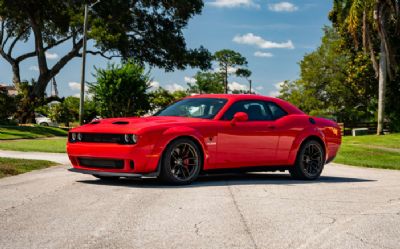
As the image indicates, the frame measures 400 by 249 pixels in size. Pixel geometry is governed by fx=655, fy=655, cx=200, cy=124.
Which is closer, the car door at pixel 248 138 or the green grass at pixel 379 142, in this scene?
the car door at pixel 248 138

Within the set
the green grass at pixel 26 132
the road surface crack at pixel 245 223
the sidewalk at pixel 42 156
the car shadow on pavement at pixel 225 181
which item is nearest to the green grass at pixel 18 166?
the sidewalk at pixel 42 156

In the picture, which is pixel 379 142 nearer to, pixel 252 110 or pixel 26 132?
pixel 26 132

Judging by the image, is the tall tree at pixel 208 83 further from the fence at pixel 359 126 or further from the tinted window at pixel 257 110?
the tinted window at pixel 257 110

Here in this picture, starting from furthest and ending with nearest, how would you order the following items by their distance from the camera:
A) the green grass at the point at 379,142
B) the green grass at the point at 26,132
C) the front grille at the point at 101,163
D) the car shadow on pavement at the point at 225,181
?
the green grass at the point at 26,132, the green grass at the point at 379,142, the car shadow on pavement at the point at 225,181, the front grille at the point at 101,163

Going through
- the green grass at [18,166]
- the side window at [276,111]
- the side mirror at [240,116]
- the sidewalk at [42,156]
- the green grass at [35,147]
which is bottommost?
the green grass at [35,147]

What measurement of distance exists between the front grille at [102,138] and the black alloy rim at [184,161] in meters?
0.83

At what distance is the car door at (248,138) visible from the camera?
10577 mm

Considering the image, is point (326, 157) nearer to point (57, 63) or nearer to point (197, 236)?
point (197, 236)

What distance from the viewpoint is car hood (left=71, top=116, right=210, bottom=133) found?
31.9 ft

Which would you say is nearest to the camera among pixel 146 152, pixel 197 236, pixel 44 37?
pixel 197 236

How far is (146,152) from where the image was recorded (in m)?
9.58

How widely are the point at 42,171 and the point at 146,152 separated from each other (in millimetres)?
4437

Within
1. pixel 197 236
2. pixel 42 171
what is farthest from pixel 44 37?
pixel 197 236

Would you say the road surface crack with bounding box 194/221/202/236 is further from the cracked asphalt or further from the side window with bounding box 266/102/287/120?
the side window with bounding box 266/102/287/120
